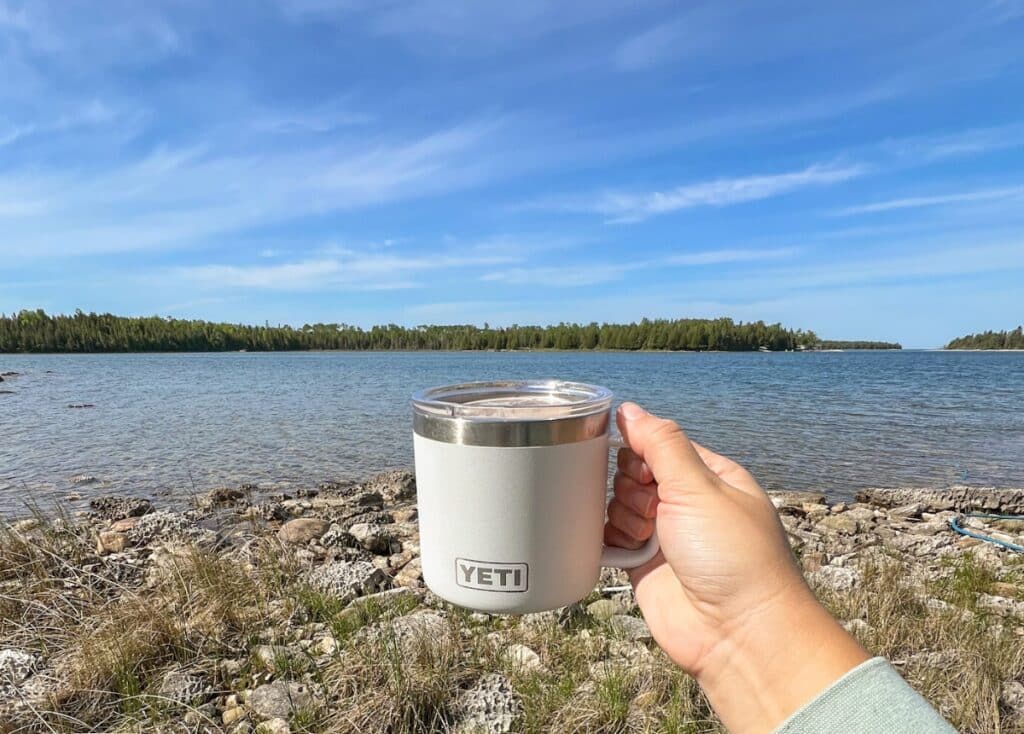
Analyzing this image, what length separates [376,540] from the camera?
4.82 m

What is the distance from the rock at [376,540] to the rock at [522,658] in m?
2.42

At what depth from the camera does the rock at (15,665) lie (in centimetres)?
231

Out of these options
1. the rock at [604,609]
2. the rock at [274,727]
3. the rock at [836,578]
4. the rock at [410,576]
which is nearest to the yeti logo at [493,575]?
the rock at [274,727]

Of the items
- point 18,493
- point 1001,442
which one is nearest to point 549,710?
point 18,493

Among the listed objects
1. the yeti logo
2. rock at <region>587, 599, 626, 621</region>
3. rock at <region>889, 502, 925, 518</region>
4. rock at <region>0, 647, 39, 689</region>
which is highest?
the yeti logo

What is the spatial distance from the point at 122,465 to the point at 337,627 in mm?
9080

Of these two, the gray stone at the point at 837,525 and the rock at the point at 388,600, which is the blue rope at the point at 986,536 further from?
the rock at the point at 388,600

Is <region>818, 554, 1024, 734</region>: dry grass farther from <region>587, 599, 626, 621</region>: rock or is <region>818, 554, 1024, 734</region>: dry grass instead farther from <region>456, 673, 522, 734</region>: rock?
<region>456, 673, 522, 734</region>: rock

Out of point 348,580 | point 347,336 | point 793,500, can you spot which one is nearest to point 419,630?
point 348,580

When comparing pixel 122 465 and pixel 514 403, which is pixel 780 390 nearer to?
pixel 122 465

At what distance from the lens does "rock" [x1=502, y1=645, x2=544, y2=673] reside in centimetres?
247

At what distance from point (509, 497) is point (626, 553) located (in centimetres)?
44

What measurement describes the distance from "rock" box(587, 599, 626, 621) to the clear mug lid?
2.21 meters

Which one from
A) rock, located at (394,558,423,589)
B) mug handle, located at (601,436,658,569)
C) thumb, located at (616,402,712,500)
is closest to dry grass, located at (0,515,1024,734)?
rock, located at (394,558,423,589)
